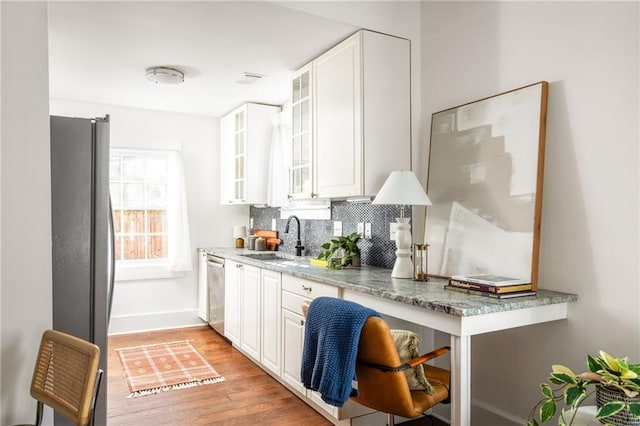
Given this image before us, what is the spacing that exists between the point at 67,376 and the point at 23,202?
692mm

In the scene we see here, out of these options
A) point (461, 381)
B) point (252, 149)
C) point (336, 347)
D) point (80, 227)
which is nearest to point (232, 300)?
point (252, 149)

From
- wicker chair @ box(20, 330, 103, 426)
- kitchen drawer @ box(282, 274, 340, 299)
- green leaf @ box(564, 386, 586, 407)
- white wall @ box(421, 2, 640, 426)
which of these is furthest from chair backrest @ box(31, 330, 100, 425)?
white wall @ box(421, 2, 640, 426)

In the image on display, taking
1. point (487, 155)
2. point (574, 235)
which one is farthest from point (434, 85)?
point (574, 235)

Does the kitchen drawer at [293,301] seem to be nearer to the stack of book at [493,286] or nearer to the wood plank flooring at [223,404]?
the wood plank flooring at [223,404]

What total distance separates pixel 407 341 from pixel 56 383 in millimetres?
1358

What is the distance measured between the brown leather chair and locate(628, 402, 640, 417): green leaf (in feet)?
2.22

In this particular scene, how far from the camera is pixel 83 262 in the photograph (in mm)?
2244

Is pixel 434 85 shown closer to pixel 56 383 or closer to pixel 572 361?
pixel 572 361

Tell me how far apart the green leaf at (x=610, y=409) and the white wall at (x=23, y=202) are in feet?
6.84

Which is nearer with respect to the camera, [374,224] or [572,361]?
[572,361]

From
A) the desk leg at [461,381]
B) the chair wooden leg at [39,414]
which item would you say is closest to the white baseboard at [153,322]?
the chair wooden leg at [39,414]

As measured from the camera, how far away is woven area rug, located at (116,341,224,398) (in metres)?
3.33

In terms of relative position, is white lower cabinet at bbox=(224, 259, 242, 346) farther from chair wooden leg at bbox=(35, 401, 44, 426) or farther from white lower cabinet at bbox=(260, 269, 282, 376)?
chair wooden leg at bbox=(35, 401, 44, 426)

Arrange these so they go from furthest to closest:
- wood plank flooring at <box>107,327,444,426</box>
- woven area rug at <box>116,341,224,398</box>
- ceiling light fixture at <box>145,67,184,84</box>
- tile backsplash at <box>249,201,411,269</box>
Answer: ceiling light fixture at <box>145,67,184,84</box>
woven area rug at <box>116,341,224,398</box>
tile backsplash at <box>249,201,411,269</box>
wood plank flooring at <box>107,327,444,426</box>
